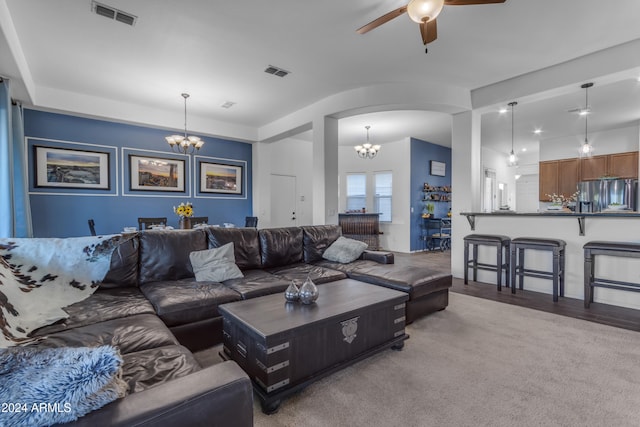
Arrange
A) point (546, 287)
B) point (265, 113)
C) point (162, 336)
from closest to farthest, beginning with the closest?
point (162, 336) < point (546, 287) < point (265, 113)

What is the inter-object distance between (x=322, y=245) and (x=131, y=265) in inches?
85.8

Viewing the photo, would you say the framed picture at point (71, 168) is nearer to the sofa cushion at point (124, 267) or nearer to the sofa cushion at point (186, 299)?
the sofa cushion at point (124, 267)

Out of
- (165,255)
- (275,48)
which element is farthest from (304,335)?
(275,48)

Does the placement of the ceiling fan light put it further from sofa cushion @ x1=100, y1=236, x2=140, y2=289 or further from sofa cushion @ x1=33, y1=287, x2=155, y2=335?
sofa cushion @ x1=100, y1=236, x2=140, y2=289

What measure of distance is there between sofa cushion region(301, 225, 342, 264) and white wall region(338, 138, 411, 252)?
4.16 metres

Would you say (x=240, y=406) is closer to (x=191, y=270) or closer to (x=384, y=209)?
(x=191, y=270)

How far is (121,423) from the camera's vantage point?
30.9 inches

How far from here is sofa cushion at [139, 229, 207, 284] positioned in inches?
108

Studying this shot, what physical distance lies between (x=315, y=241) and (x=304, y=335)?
2.20m

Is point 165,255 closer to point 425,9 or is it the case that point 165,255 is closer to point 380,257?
point 380,257

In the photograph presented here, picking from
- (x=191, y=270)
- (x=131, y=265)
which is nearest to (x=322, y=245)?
(x=191, y=270)

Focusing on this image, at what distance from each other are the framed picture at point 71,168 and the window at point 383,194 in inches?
247

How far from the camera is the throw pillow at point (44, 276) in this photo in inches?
66.9

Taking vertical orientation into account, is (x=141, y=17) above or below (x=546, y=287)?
above
